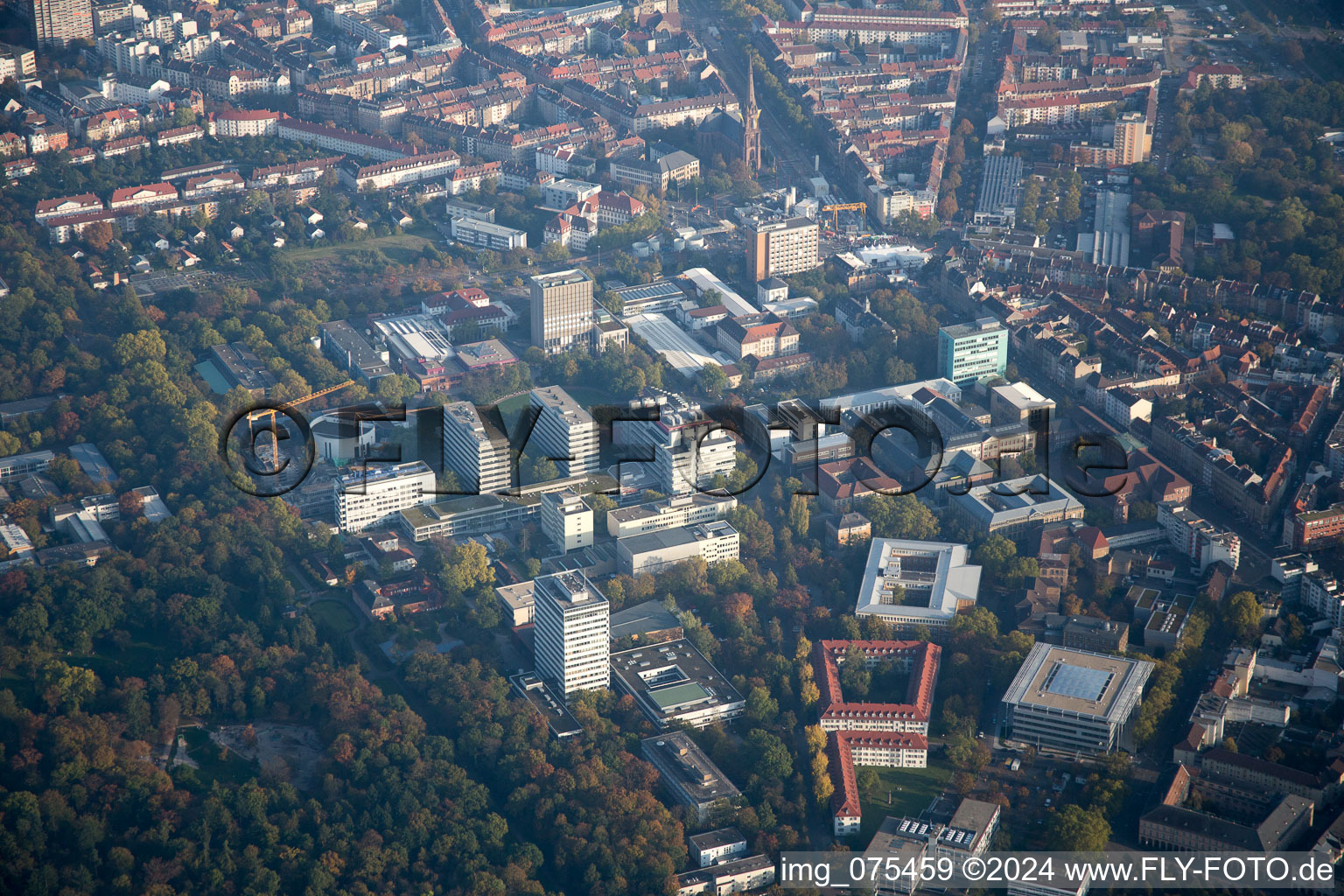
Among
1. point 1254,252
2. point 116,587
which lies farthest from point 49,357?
point 1254,252

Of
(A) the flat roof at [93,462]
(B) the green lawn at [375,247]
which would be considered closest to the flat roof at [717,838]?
(A) the flat roof at [93,462]

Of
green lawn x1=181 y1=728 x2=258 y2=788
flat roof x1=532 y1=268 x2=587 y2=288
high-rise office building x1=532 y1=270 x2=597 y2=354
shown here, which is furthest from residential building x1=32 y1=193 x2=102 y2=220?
green lawn x1=181 y1=728 x2=258 y2=788

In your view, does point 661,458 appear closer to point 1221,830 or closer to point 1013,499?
point 1013,499

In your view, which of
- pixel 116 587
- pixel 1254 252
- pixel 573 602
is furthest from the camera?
pixel 1254 252

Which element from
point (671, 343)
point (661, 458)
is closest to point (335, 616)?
point (661, 458)

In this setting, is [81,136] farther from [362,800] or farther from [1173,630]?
[1173,630]

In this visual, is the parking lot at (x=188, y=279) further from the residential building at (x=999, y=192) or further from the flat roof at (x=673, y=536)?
the residential building at (x=999, y=192)
